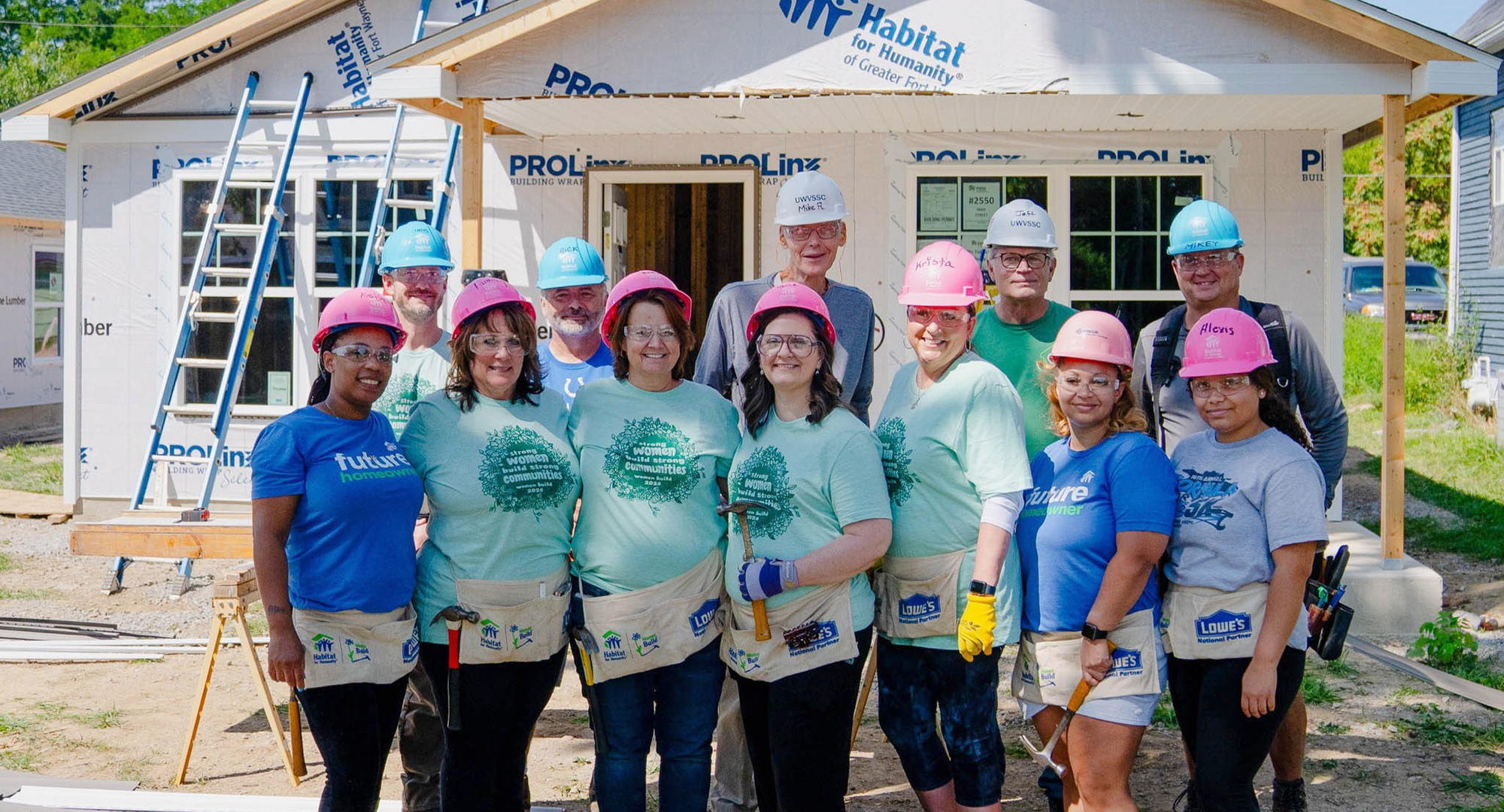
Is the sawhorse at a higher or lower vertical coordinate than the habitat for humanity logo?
lower

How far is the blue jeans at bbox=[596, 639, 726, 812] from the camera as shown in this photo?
10.1 feet

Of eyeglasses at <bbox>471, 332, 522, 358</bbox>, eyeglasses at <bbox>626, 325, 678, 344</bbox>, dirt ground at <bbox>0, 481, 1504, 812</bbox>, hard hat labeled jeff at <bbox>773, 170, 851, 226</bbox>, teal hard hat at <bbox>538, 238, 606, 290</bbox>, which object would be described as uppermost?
hard hat labeled jeff at <bbox>773, 170, 851, 226</bbox>

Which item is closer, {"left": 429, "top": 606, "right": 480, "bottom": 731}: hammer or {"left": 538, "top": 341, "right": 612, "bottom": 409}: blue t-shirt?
{"left": 429, "top": 606, "right": 480, "bottom": 731}: hammer

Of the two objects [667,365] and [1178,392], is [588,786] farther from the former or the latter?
[1178,392]

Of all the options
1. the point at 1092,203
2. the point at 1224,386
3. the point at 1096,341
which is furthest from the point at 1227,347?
the point at 1092,203

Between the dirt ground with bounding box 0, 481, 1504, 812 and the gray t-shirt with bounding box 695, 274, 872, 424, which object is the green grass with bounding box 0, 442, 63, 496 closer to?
the dirt ground with bounding box 0, 481, 1504, 812

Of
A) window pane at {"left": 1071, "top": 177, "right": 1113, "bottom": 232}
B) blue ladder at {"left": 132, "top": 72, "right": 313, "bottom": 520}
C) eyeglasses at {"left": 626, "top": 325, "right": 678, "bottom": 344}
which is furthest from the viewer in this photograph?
window pane at {"left": 1071, "top": 177, "right": 1113, "bottom": 232}

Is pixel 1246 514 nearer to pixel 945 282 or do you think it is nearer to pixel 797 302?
pixel 945 282

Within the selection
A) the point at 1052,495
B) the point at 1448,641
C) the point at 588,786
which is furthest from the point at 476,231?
the point at 1448,641

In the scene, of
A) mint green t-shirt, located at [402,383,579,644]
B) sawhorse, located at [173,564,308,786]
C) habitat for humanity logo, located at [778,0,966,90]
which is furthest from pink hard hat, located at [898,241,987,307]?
habitat for humanity logo, located at [778,0,966,90]

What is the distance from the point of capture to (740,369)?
3912 millimetres

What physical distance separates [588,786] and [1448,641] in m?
4.35

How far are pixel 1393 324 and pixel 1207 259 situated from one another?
142 inches

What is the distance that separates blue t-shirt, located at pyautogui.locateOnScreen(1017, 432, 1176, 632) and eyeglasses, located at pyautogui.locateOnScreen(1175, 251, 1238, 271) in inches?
38.4
